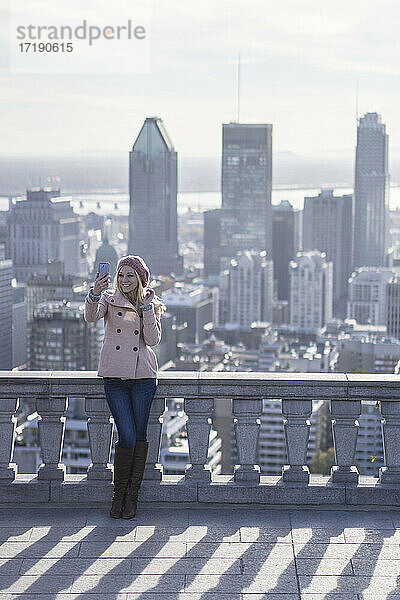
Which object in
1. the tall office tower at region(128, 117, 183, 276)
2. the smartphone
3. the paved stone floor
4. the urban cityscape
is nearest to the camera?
the paved stone floor

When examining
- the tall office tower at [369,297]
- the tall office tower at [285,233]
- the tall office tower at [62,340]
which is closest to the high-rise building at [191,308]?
the tall office tower at [369,297]

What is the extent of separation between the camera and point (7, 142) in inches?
3086

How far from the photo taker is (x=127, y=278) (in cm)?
498

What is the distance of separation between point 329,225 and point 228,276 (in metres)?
23.1

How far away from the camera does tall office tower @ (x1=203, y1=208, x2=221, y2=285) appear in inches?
4626

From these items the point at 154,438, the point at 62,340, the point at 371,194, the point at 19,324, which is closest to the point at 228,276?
the point at 371,194

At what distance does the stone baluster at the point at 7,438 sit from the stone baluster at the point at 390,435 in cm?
179

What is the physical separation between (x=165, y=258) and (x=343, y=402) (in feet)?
342

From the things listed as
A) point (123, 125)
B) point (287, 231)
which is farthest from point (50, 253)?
point (287, 231)

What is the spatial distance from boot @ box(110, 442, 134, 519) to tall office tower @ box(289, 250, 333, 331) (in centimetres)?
8734

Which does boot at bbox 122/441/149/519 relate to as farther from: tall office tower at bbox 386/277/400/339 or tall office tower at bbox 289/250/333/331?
tall office tower at bbox 289/250/333/331

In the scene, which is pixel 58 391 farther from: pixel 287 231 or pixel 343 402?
pixel 287 231

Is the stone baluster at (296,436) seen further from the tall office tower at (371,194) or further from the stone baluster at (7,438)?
the tall office tower at (371,194)

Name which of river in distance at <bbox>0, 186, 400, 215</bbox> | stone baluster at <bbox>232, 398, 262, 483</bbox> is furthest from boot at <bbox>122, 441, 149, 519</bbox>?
river in distance at <bbox>0, 186, 400, 215</bbox>
